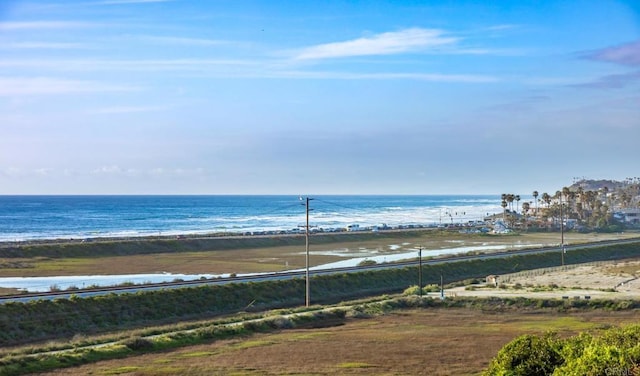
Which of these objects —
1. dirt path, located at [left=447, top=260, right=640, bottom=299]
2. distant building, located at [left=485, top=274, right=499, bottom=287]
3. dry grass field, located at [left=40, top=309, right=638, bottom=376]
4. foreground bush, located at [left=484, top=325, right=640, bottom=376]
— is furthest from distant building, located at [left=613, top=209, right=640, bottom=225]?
foreground bush, located at [left=484, top=325, right=640, bottom=376]

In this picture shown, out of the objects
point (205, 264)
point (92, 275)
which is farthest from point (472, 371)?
point (205, 264)

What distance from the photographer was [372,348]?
126 ft

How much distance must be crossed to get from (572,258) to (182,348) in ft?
236

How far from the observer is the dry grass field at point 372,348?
32656 millimetres

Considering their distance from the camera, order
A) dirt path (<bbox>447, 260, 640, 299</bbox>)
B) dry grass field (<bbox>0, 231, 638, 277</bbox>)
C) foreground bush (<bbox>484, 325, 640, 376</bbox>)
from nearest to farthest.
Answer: foreground bush (<bbox>484, 325, 640, 376</bbox>), dirt path (<bbox>447, 260, 640, 299</bbox>), dry grass field (<bbox>0, 231, 638, 277</bbox>)

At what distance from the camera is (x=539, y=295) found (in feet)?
200

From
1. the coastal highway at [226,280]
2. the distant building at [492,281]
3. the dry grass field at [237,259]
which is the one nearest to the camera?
the coastal highway at [226,280]

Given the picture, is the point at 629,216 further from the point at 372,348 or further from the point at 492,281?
the point at 372,348

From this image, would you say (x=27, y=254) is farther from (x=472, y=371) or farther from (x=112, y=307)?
(x=472, y=371)

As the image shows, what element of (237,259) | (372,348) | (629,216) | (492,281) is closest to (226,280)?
(492,281)

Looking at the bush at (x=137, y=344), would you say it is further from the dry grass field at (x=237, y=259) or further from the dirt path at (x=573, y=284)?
the dry grass field at (x=237, y=259)

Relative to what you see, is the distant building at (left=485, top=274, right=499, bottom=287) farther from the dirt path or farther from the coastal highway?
the coastal highway

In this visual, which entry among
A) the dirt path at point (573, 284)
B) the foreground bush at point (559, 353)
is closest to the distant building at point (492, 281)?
the dirt path at point (573, 284)

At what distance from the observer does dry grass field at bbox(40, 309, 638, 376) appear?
32656 mm
